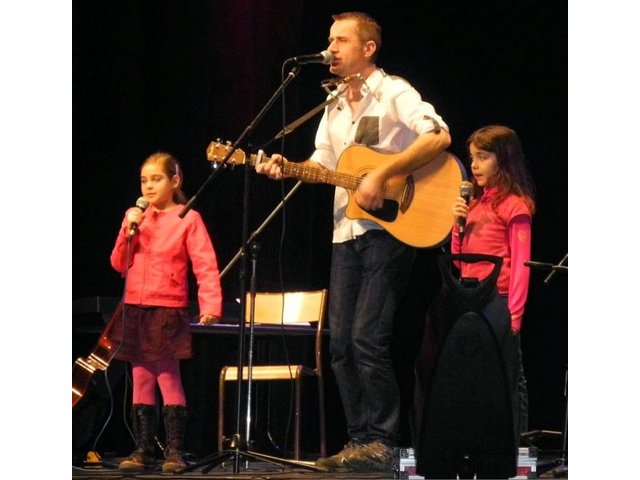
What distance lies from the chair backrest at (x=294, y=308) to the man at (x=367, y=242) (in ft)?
3.54

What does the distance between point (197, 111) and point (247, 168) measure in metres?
1.76

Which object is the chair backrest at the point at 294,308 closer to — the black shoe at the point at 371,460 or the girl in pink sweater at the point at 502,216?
the girl in pink sweater at the point at 502,216

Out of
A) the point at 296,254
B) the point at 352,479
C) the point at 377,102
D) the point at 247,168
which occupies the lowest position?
the point at 352,479

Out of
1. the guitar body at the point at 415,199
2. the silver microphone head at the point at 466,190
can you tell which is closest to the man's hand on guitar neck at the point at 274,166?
the guitar body at the point at 415,199

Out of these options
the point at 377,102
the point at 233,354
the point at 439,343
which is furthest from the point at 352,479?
the point at 233,354

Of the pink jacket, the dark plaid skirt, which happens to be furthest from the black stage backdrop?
the dark plaid skirt

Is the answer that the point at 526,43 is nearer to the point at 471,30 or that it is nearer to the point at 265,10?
the point at 471,30

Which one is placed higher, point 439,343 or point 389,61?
point 389,61

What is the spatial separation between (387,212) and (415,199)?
0.13m

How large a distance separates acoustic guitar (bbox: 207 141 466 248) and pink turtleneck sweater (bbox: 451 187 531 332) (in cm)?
21

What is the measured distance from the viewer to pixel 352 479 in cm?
370

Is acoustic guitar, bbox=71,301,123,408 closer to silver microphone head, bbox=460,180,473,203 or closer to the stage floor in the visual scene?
A: the stage floor

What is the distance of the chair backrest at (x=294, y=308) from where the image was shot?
5270 mm
